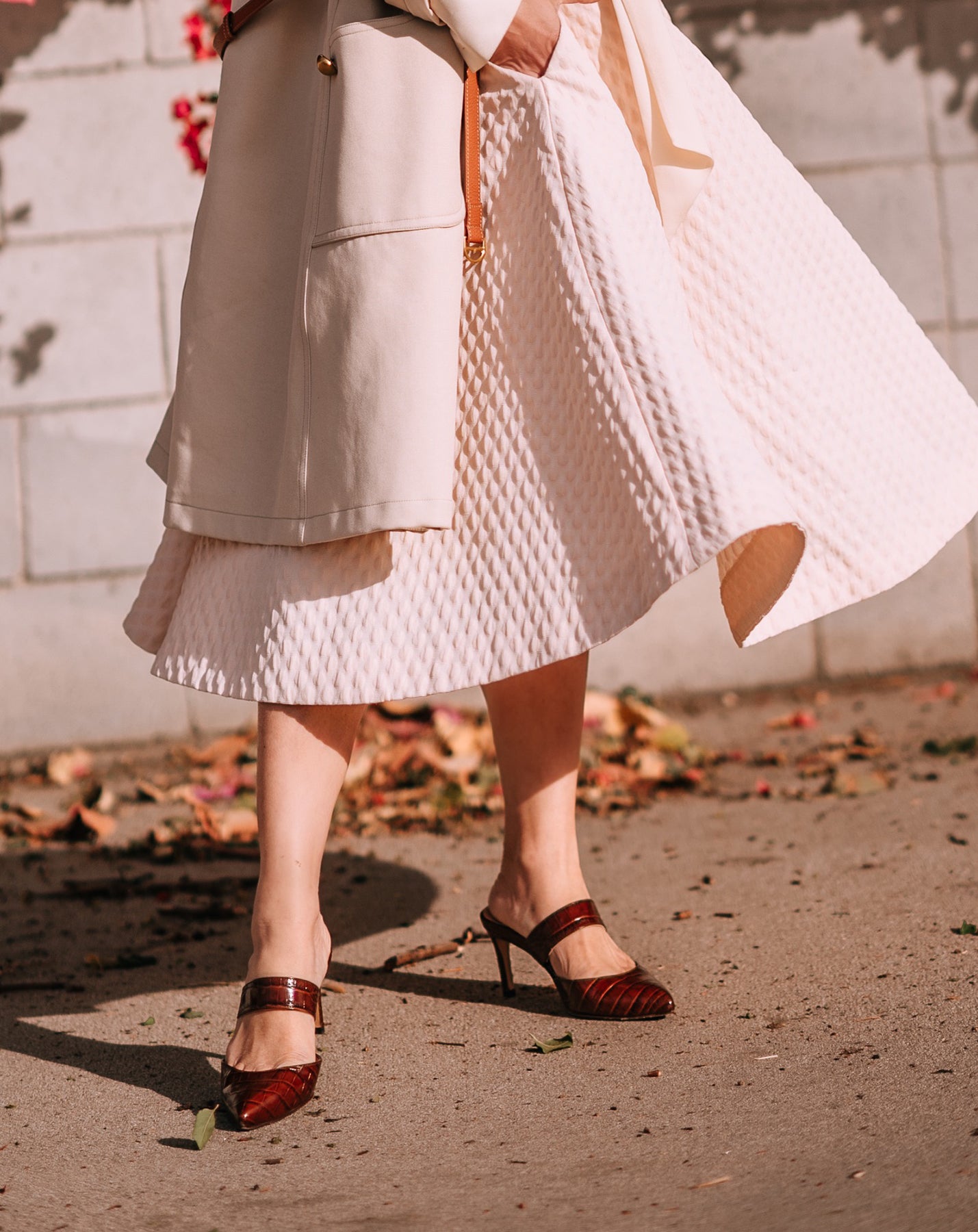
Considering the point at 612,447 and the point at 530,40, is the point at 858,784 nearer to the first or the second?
the point at 612,447

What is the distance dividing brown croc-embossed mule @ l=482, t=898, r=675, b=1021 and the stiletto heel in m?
0.02

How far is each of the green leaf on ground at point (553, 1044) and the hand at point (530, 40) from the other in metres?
1.20

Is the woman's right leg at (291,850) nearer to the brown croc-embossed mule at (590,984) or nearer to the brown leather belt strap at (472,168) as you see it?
the brown croc-embossed mule at (590,984)

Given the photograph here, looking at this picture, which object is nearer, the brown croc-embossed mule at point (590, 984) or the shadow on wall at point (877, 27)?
the brown croc-embossed mule at point (590, 984)

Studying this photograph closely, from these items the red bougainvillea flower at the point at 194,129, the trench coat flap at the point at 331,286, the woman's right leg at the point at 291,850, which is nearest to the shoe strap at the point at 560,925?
the woman's right leg at the point at 291,850

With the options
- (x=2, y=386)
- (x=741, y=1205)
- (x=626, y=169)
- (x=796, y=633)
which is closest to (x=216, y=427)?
(x=626, y=169)

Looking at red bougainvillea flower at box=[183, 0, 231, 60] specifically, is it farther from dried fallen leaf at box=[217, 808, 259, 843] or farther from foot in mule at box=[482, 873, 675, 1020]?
foot in mule at box=[482, 873, 675, 1020]

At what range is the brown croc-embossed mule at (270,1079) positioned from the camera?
5.10 ft

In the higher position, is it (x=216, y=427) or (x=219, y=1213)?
(x=216, y=427)

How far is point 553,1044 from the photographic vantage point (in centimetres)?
175

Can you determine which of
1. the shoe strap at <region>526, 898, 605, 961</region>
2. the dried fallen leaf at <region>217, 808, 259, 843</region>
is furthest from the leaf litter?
the shoe strap at <region>526, 898, 605, 961</region>

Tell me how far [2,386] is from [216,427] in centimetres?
228

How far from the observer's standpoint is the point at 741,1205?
129cm

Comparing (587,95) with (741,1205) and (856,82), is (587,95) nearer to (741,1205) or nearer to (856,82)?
(741,1205)
